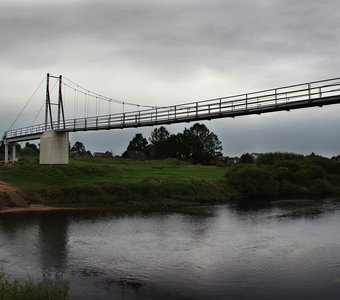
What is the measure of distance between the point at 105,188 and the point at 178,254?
2442 centimetres

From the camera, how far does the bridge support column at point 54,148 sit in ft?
174

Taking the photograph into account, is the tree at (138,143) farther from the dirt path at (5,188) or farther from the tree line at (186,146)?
the dirt path at (5,188)

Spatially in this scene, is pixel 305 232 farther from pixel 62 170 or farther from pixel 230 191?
pixel 62 170

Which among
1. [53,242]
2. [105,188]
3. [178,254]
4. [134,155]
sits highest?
[134,155]

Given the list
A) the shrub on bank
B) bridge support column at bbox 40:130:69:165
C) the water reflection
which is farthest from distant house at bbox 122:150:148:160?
the water reflection

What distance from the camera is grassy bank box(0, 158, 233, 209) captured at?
44531 millimetres

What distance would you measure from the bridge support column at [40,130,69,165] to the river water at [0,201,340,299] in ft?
53.4

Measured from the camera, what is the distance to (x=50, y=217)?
35875mm

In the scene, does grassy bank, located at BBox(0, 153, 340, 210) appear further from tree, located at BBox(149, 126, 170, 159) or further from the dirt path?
tree, located at BBox(149, 126, 170, 159)

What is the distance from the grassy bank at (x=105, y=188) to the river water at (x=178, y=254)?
21.1 ft

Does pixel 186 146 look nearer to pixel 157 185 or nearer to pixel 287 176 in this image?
pixel 287 176

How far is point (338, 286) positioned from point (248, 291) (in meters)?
3.74

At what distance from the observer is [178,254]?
23.6m

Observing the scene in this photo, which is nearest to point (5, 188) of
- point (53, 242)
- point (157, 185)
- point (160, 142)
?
point (157, 185)
